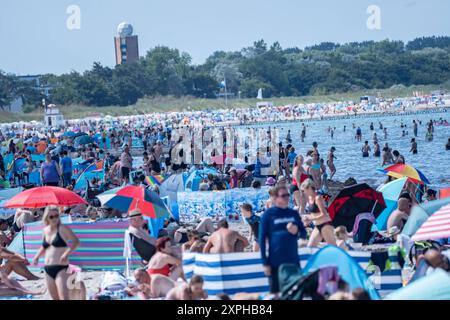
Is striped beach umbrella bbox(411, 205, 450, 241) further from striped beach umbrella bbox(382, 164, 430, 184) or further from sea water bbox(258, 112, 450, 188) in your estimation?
sea water bbox(258, 112, 450, 188)

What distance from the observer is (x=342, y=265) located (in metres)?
5.95

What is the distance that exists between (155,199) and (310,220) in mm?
2234

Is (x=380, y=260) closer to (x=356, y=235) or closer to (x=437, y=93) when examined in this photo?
(x=356, y=235)

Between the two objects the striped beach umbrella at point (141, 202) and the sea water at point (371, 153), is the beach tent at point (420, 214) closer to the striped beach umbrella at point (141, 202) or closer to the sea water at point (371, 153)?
the striped beach umbrella at point (141, 202)

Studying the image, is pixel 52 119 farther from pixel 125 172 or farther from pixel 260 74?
pixel 125 172

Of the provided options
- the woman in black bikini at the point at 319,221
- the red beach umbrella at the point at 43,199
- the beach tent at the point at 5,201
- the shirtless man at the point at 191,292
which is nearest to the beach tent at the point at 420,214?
the woman in black bikini at the point at 319,221

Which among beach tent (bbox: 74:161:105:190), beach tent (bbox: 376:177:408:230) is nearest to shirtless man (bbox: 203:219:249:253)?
beach tent (bbox: 376:177:408:230)

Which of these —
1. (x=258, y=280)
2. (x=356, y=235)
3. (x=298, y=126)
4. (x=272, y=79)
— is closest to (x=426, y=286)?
(x=258, y=280)

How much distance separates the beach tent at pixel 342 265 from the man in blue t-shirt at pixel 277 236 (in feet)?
0.88

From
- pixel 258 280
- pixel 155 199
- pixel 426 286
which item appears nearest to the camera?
pixel 426 286

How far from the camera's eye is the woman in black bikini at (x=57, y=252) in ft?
23.1

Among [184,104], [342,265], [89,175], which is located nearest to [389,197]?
[342,265]

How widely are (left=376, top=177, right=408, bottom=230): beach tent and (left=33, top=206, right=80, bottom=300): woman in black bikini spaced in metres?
4.80

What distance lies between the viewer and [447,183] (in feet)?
71.8
